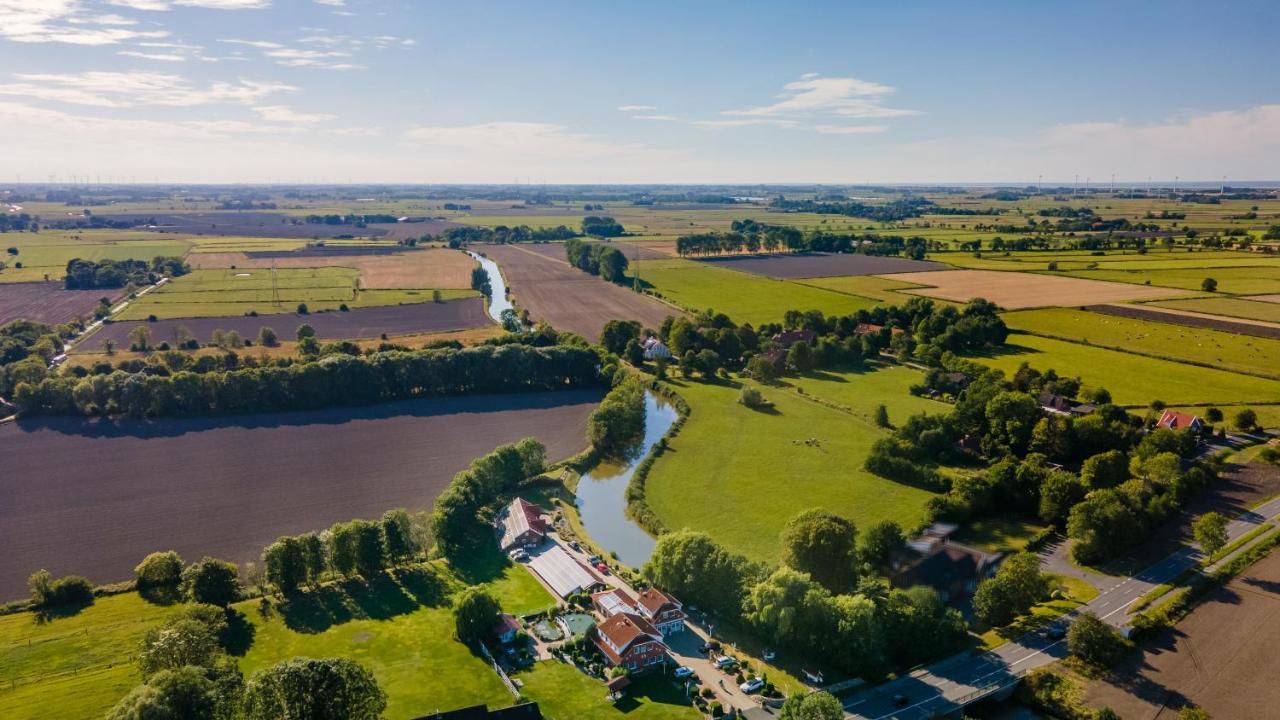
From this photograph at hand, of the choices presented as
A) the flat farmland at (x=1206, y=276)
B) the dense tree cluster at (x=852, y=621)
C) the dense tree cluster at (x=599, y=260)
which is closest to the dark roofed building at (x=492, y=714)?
the dense tree cluster at (x=852, y=621)

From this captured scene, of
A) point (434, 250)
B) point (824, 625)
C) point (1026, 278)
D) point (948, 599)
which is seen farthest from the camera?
point (434, 250)

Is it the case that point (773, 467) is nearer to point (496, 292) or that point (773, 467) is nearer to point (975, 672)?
point (975, 672)

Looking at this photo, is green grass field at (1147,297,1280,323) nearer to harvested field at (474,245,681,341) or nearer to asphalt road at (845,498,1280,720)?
harvested field at (474,245,681,341)

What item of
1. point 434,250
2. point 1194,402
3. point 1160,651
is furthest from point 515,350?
point 434,250

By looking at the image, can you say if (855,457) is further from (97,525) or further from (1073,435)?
(97,525)

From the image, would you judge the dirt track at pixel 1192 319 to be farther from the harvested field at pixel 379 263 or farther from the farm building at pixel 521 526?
the harvested field at pixel 379 263

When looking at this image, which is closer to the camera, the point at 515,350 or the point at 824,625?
the point at 824,625

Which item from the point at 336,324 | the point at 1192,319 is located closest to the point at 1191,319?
the point at 1192,319
